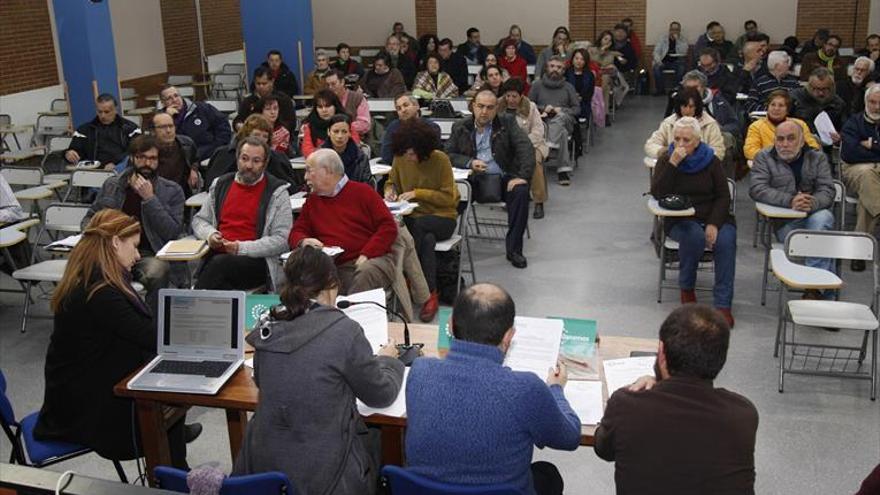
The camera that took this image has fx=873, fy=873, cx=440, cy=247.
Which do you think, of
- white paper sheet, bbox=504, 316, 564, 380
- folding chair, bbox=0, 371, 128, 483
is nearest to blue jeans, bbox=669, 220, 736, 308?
white paper sheet, bbox=504, 316, 564, 380

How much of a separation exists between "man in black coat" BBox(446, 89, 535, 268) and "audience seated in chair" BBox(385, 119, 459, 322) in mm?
873

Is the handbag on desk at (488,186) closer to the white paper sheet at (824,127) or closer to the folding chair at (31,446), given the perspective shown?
the white paper sheet at (824,127)

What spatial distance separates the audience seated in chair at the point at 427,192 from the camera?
5.64m

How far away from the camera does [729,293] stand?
211 inches

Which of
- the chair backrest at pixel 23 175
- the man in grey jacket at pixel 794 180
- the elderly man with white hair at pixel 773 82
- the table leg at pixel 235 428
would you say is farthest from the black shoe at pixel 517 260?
the chair backrest at pixel 23 175

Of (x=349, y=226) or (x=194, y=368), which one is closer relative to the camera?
(x=194, y=368)

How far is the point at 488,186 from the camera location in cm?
662

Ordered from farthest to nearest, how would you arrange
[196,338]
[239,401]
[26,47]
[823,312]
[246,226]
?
[26,47]
[246,226]
[823,312]
[196,338]
[239,401]

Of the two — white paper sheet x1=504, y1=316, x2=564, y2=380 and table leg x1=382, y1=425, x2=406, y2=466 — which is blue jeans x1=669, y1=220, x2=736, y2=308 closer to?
white paper sheet x1=504, y1=316, x2=564, y2=380

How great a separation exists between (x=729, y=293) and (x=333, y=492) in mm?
3436

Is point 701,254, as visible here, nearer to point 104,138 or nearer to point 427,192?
point 427,192

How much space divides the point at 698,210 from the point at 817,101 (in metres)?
3.22

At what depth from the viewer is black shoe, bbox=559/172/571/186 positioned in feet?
29.2

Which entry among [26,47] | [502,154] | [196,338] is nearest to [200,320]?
[196,338]
